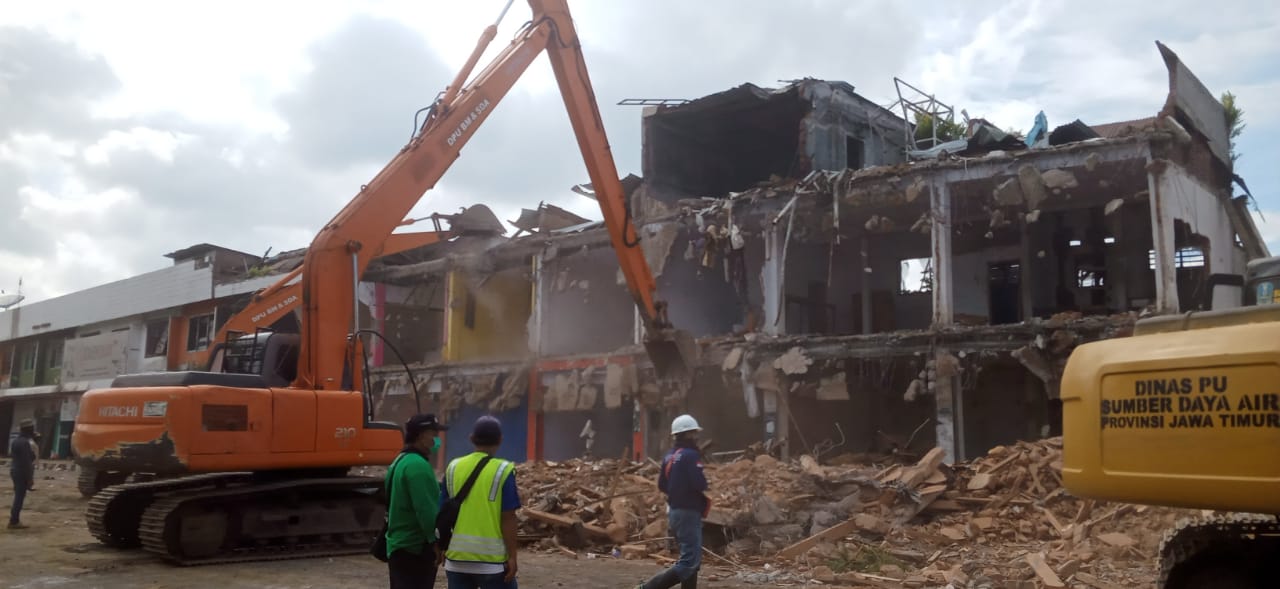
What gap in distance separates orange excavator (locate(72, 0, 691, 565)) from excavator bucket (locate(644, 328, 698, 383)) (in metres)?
5.04

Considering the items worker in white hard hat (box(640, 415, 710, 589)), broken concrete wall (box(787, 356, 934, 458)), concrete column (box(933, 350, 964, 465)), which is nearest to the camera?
worker in white hard hat (box(640, 415, 710, 589))

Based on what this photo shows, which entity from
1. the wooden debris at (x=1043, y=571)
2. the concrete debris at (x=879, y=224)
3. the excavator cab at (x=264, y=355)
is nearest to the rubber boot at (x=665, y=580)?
the wooden debris at (x=1043, y=571)

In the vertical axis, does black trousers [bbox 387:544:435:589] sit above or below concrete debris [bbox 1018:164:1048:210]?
below

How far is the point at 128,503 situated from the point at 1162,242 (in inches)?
642

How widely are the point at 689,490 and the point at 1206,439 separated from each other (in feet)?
12.5

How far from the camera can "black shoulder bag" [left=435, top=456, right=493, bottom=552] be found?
4.87 m

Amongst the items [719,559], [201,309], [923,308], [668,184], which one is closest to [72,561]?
[719,559]

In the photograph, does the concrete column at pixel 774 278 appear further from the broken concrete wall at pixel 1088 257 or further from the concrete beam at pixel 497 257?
the broken concrete wall at pixel 1088 257

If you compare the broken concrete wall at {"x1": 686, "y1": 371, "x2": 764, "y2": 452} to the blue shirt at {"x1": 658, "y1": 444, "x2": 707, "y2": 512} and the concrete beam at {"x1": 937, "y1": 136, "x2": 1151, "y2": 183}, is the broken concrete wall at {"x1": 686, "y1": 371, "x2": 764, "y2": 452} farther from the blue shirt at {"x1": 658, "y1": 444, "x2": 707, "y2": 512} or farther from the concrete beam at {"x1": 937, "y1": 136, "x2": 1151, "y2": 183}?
the blue shirt at {"x1": 658, "y1": 444, "x2": 707, "y2": 512}

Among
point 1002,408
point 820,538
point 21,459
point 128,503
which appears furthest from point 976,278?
point 21,459

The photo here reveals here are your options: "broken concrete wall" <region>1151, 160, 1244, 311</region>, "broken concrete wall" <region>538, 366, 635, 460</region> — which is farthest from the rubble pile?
"broken concrete wall" <region>538, 366, 635, 460</region>

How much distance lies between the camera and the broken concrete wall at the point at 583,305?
1017 inches

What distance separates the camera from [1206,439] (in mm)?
4363

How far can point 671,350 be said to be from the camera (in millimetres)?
15883
